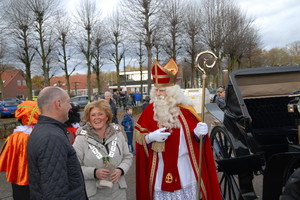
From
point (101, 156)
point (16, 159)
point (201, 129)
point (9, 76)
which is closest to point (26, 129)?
point (16, 159)

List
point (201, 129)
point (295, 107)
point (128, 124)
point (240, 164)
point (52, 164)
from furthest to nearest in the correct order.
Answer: point (128, 124) → point (240, 164) → point (201, 129) → point (295, 107) → point (52, 164)

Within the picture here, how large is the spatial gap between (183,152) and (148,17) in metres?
17.1

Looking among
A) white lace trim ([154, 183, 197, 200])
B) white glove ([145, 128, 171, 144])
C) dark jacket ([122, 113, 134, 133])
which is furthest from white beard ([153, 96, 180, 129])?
dark jacket ([122, 113, 134, 133])

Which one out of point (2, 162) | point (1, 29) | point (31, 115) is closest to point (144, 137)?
point (31, 115)

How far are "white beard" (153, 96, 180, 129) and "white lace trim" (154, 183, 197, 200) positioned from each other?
0.68 metres

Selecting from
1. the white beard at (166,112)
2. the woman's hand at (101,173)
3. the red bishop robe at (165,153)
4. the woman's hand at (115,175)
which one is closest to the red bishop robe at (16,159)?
the woman's hand at (101,173)

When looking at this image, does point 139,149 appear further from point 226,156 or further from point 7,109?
Result: point 7,109

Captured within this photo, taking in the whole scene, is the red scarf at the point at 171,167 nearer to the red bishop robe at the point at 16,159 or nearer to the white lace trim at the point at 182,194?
the white lace trim at the point at 182,194

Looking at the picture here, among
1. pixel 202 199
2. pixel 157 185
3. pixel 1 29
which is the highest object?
pixel 1 29

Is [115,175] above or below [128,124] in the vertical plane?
above

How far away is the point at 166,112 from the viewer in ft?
9.41

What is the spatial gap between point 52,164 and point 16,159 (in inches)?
43.2

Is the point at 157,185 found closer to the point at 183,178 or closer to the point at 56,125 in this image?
the point at 183,178

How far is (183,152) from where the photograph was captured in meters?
2.84
